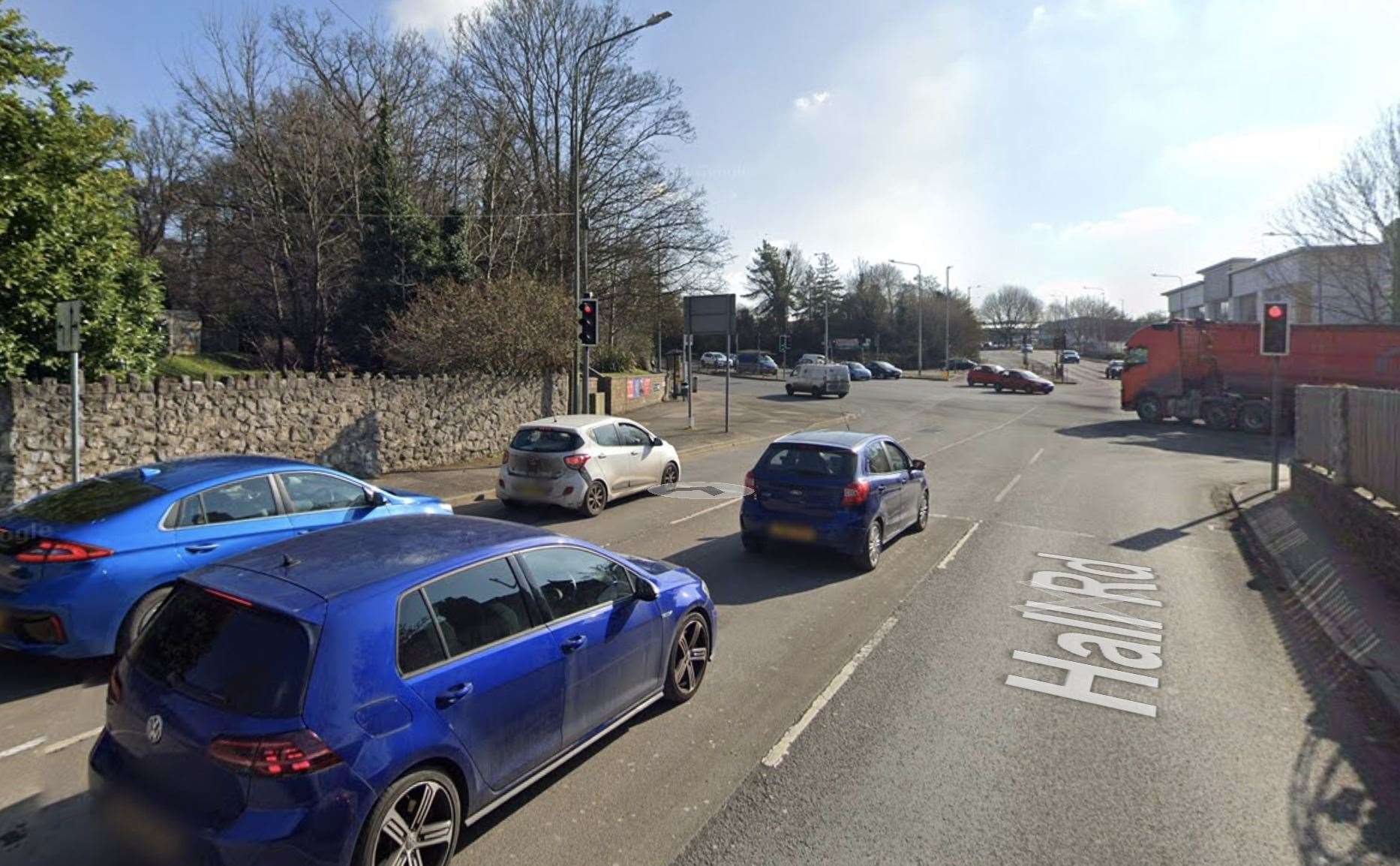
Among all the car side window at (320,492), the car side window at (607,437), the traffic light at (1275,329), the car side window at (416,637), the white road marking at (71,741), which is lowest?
the white road marking at (71,741)

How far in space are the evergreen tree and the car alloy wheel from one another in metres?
10.4

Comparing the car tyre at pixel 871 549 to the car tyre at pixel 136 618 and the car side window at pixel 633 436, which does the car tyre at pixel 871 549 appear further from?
the car tyre at pixel 136 618

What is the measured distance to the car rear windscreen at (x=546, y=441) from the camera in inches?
461

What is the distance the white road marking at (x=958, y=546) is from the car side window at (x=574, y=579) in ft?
17.8

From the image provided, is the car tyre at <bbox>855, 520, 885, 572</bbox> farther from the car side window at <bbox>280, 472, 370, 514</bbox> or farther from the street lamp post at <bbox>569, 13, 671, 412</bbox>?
the street lamp post at <bbox>569, 13, 671, 412</bbox>

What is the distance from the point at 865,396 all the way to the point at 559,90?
21.5 m

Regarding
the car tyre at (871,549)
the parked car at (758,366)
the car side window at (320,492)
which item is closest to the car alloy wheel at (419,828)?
the car side window at (320,492)

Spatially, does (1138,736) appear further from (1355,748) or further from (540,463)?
(540,463)

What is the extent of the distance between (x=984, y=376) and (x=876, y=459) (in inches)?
1761

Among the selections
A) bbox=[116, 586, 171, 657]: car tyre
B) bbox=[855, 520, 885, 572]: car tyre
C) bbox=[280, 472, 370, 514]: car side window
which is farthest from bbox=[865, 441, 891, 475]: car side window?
bbox=[116, 586, 171, 657]: car tyre

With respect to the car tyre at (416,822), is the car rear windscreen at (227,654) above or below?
above

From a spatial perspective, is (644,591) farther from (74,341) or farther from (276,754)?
(74,341)

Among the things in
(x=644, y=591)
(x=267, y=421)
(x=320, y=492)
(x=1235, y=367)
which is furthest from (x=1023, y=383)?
(x=644, y=591)

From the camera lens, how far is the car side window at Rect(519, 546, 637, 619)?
13.9 ft
